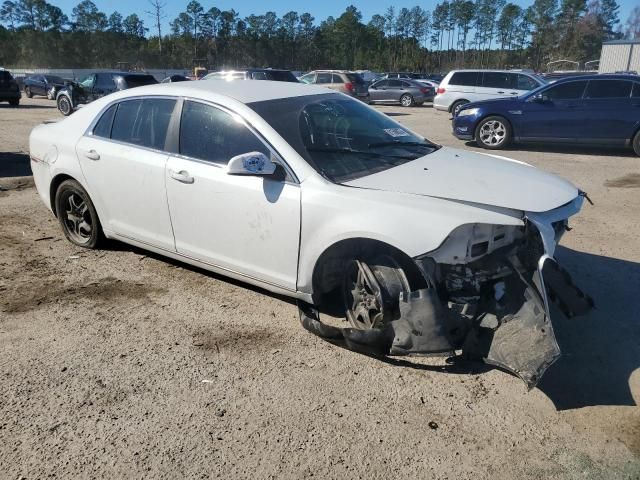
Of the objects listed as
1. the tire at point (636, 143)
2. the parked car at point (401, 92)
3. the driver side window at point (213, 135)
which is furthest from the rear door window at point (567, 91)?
the parked car at point (401, 92)

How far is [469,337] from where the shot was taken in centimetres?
301

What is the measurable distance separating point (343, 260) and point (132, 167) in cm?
192

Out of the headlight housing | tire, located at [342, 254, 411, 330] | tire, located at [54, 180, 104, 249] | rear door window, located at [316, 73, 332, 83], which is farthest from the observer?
rear door window, located at [316, 73, 332, 83]

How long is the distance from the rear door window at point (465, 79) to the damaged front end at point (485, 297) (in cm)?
1497

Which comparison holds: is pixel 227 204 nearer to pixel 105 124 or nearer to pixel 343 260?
pixel 343 260

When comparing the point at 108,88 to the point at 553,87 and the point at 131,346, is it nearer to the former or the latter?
the point at 553,87

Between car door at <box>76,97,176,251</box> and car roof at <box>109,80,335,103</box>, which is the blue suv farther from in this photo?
car door at <box>76,97,176,251</box>

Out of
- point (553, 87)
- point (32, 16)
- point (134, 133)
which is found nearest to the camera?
point (134, 133)

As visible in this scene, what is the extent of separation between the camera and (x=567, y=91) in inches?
419

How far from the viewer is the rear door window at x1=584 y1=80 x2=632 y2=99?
1016 cm

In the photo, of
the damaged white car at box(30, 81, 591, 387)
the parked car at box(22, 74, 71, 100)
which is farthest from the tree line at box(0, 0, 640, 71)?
the damaged white car at box(30, 81, 591, 387)

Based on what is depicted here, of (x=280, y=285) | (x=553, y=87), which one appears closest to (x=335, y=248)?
(x=280, y=285)

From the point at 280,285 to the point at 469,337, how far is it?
4.18ft

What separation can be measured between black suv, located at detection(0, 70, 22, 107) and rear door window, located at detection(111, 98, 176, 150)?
22.7m
